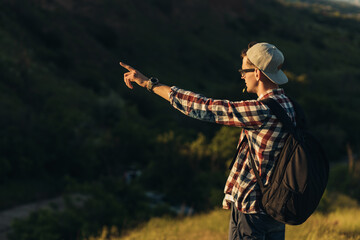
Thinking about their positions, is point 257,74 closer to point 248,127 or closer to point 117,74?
point 248,127

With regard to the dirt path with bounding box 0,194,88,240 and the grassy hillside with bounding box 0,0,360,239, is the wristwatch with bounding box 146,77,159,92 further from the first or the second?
the dirt path with bounding box 0,194,88,240

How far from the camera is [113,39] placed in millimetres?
40156

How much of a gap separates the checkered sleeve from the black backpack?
0.28ft

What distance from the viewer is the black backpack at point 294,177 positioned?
91.9 inches

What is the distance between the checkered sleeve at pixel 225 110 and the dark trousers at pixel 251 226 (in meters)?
0.59

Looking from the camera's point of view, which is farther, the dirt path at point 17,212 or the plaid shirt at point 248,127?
the dirt path at point 17,212

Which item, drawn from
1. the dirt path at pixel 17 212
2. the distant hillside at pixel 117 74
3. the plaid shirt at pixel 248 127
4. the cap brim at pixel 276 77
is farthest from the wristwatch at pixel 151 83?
the distant hillside at pixel 117 74

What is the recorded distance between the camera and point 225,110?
2363 mm

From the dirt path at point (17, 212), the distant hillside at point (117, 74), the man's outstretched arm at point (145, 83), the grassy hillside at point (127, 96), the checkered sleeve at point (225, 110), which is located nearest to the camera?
the checkered sleeve at point (225, 110)

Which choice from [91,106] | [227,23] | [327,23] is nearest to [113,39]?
[91,106]

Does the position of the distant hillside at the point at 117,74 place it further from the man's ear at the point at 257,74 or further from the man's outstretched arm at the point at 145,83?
the man's ear at the point at 257,74

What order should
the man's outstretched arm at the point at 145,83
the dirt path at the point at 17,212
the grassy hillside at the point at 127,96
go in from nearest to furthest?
the man's outstretched arm at the point at 145,83, the dirt path at the point at 17,212, the grassy hillside at the point at 127,96

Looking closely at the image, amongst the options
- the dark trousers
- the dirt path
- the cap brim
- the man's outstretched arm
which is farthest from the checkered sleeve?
the dirt path

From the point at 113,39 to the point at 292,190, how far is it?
39.4 meters
